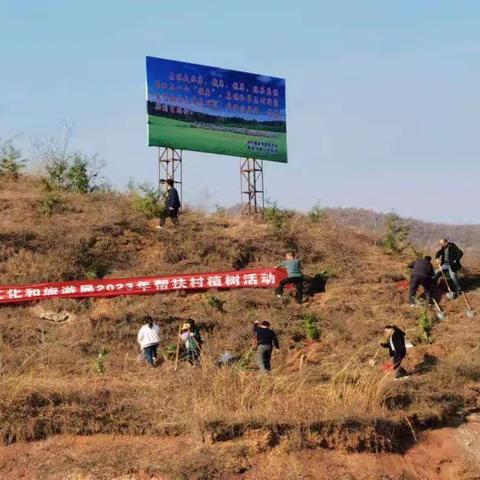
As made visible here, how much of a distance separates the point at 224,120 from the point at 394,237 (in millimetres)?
5963

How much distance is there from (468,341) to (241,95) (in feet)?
37.6

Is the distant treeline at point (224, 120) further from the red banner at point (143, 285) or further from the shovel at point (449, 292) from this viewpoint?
the shovel at point (449, 292)

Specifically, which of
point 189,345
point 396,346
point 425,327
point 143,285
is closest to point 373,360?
point 396,346

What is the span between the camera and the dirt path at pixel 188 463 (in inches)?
425

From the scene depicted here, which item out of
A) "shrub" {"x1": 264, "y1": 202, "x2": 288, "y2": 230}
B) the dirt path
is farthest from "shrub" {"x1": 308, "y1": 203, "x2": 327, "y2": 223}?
the dirt path

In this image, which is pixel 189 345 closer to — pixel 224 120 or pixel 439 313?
pixel 439 313

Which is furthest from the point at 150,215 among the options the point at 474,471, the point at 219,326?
the point at 474,471

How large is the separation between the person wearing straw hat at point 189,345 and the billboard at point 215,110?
8496 millimetres

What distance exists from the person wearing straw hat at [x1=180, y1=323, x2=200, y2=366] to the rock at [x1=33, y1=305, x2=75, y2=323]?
3472 mm

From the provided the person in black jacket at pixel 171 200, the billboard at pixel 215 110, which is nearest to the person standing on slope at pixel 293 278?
the person in black jacket at pixel 171 200

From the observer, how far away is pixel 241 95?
24.7 meters

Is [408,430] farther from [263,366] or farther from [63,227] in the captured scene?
[63,227]

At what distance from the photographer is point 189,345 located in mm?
15203

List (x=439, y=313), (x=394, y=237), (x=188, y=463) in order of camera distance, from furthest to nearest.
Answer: (x=394, y=237), (x=439, y=313), (x=188, y=463)
